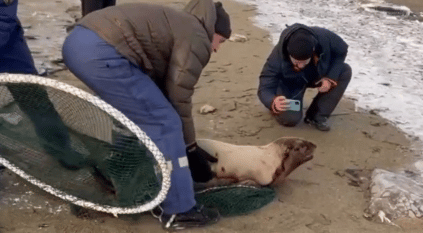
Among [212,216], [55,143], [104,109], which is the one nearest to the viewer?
[104,109]

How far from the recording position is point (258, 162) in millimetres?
3158

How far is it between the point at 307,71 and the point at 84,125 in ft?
7.40

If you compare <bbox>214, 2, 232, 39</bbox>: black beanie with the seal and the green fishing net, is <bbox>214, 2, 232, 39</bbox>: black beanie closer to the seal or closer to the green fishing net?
the green fishing net

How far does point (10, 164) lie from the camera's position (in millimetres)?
2627

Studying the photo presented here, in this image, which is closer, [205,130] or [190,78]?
[190,78]

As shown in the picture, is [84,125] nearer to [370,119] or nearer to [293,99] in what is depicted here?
[293,99]

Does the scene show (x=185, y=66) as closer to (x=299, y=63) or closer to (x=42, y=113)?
(x=42, y=113)

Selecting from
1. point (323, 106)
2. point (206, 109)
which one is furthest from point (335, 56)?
point (206, 109)

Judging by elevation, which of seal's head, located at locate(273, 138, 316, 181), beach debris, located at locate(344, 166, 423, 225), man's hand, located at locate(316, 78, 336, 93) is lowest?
beach debris, located at locate(344, 166, 423, 225)

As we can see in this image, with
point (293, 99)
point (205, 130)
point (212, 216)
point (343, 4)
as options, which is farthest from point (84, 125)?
point (343, 4)

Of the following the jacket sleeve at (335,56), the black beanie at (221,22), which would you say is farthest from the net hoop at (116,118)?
the jacket sleeve at (335,56)

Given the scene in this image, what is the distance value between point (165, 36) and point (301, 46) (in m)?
1.54

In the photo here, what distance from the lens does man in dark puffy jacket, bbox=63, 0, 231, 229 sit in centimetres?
236

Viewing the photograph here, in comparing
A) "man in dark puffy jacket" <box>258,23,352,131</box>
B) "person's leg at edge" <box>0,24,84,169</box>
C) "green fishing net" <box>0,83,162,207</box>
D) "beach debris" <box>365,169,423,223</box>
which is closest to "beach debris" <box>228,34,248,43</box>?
"man in dark puffy jacket" <box>258,23,352,131</box>
